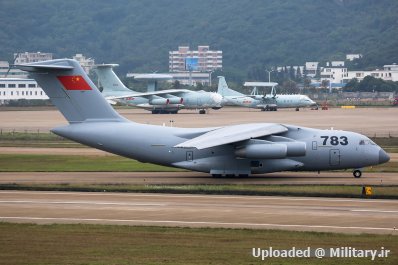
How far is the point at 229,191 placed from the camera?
122 ft

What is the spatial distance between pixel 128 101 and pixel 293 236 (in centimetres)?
8901

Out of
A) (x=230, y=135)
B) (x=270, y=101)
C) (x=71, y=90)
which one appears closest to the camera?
(x=230, y=135)

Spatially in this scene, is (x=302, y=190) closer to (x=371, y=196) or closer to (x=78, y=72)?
(x=371, y=196)

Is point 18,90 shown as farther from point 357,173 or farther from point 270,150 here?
point 270,150

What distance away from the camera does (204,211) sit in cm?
3189

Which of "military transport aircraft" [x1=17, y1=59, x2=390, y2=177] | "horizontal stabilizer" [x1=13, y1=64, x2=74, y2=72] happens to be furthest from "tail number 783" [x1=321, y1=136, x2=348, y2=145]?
"horizontal stabilizer" [x1=13, y1=64, x2=74, y2=72]

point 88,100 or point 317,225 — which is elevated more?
point 88,100

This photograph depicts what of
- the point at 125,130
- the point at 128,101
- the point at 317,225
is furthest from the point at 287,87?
the point at 317,225

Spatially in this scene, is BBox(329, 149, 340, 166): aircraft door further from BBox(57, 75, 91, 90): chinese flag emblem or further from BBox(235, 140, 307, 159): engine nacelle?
BBox(57, 75, 91, 90): chinese flag emblem

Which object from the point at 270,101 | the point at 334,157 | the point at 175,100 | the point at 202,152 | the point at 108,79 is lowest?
the point at 270,101

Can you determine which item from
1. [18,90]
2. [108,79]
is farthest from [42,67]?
[18,90]

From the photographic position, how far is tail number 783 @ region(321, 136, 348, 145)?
43469 mm

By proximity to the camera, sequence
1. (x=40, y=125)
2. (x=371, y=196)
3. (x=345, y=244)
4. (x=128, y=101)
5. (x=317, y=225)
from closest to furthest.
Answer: (x=345, y=244) → (x=317, y=225) → (x=371, y=196) → (x=40, y=125) → (x=128, y=101)

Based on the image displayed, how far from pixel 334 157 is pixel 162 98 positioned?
233 ft
